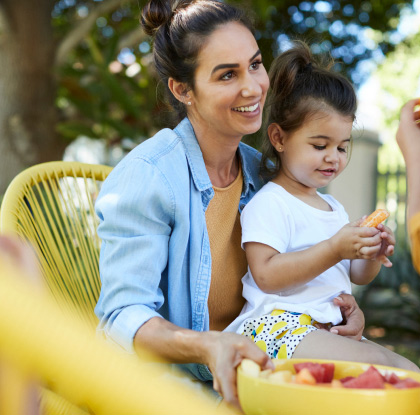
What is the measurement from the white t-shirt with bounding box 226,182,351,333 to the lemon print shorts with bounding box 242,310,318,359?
3 centimetres

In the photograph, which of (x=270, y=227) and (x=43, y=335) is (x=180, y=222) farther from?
(x=43, y=335)

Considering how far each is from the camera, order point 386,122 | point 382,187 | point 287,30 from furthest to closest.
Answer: point 386,122, point 382,187, point 287,30

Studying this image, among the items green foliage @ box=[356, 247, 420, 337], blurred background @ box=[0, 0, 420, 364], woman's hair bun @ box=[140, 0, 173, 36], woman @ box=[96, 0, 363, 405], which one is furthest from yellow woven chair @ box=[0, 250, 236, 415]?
green foliage @ box=[356, 247, 420, 337]

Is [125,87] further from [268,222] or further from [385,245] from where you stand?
[385,245]

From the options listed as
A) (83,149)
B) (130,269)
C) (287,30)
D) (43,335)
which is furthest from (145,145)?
(83,149)

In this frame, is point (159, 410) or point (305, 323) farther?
point (305, 323)

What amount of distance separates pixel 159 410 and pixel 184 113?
1642 mm

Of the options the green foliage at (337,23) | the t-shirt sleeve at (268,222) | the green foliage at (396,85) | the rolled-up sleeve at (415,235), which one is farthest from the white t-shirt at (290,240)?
the green foliage at (396,85)

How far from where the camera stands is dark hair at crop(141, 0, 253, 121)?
188 cm

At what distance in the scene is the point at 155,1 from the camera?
79.0 inches

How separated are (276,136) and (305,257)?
536 millimetres

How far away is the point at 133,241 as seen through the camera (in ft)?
5.33

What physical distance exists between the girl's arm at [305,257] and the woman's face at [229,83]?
378 mm

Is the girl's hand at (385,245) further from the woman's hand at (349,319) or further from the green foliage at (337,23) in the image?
the green foliage at (337,23)
